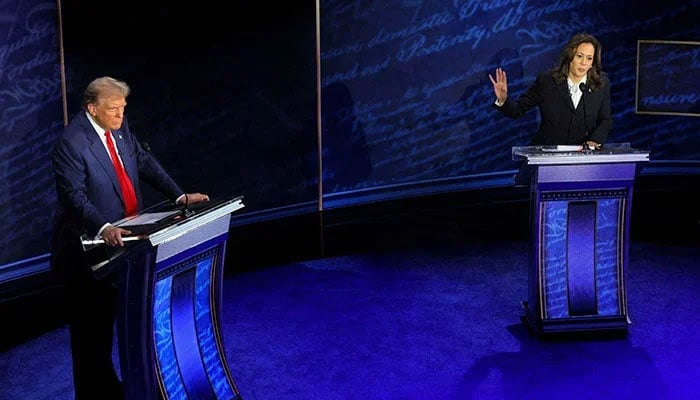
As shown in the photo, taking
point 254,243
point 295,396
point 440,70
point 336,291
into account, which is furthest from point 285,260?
point 295,396

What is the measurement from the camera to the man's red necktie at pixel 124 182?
357 centimetres

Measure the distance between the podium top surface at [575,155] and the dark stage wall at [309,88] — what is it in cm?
203

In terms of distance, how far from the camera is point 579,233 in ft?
14.8

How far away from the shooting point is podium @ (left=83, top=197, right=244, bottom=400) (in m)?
2.99

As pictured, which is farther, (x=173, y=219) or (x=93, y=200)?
(x=93, y=200)

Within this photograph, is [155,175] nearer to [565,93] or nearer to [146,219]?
[146,219]

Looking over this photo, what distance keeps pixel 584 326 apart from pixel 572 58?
1.44 m

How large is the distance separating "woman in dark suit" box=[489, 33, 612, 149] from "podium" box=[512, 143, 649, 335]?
323 mm

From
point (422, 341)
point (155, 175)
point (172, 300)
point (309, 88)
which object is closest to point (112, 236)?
point (172, 300)

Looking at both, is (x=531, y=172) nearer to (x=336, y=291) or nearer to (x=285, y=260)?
(x=336, y=291)

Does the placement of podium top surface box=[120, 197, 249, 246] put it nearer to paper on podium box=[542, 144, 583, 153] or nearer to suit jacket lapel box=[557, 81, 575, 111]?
paper on podium box=[542, 144, 583, 153]

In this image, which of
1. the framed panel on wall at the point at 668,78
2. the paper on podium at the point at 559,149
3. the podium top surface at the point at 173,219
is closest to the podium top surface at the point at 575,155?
the paper on podium at the point at 559,149

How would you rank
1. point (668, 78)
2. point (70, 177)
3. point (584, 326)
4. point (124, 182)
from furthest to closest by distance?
point (668, 78), point (584, 326), point (124, 182), point (70, 177)

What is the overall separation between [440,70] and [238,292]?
2243 mm
